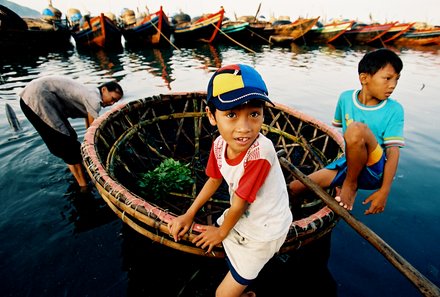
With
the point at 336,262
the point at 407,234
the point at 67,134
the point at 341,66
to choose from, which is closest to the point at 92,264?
the point at 67,134

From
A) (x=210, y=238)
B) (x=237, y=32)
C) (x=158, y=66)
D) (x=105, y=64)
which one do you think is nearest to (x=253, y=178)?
(x=210, y=238)

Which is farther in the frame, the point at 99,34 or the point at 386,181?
the point at 99,34

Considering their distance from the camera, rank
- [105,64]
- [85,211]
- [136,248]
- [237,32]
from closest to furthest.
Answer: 1. [136,248]
2. [85,211]
3. [105,64]
4. [237,32]

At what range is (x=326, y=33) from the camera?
978 inches

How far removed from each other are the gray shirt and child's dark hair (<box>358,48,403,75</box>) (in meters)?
3.01

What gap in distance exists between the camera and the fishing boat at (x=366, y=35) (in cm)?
2384

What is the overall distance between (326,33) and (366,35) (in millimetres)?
4064

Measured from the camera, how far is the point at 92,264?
2.43 meters

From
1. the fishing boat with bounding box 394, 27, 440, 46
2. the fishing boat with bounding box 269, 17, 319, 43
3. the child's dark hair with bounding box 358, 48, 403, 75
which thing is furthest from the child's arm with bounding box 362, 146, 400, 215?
the fishing boat with bounding box 394, 27, 440, 46

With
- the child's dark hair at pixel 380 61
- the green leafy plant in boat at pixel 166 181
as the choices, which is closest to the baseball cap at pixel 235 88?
the child's dark hair at pixel 380 61

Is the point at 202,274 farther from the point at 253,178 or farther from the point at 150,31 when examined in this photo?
the point at 150,31

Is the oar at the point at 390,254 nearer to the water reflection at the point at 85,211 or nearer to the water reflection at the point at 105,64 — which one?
the water reflection at the point at 85,211

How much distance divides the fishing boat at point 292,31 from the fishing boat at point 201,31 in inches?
269

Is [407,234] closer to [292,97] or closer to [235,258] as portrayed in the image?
[235,258]
